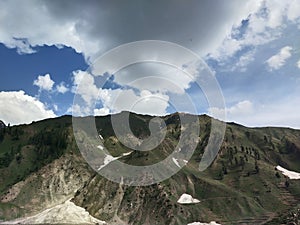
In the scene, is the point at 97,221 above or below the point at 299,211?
below

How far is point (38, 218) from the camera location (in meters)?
194

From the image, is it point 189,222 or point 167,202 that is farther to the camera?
point 167,202

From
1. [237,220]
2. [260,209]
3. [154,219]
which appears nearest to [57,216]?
[154,219]

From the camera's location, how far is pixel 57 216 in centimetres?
18812

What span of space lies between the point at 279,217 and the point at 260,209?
18699mm

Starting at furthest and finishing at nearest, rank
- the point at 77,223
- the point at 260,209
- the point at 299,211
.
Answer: the point at 260,209 < the point at 77,223 < the point at 299,211

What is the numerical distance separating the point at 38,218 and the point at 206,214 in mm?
93450

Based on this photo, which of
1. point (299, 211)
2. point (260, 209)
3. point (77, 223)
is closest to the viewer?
point (299, 211)

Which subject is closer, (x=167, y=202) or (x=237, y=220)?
(x=237, y=220)

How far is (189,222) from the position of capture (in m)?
186

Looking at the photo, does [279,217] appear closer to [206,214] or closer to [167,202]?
[206,214]

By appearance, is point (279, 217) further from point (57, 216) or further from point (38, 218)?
point (38, 218)

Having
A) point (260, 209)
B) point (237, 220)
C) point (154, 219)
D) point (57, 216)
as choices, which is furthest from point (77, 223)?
point (260, 209)

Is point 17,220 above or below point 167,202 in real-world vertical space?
below
